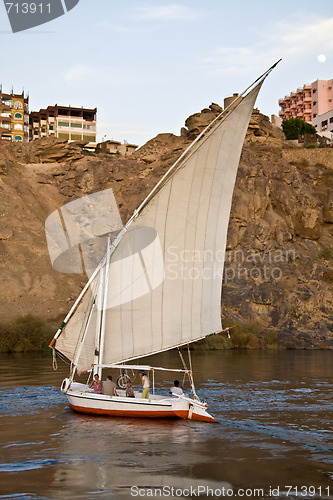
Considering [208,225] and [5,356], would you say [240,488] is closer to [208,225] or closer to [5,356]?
[208,225]

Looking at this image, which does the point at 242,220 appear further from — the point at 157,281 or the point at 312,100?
the point at 312,100

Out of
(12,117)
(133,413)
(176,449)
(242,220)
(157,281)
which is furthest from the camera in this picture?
(12,117)

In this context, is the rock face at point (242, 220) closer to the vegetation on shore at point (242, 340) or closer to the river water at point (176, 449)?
the vegetation on shore at point (242, 340)

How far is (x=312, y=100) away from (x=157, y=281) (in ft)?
392

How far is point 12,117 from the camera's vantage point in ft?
391

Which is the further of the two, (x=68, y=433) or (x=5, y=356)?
(x=5, y=356)

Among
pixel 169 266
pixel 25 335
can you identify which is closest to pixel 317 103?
pixel 25 335

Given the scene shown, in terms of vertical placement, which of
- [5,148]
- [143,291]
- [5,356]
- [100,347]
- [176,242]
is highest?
[5,148]

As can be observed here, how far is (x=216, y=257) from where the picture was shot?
25141 mm

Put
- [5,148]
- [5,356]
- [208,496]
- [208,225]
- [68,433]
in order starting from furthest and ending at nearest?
[5,148]
[5,356]
[208,225]
[68,433]
[208,496]

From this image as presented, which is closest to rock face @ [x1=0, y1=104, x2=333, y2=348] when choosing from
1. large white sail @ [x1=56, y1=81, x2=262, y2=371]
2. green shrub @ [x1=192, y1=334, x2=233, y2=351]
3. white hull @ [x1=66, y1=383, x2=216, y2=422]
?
green shrub @ [x1=192, y1=334, x2=233, y2=351]

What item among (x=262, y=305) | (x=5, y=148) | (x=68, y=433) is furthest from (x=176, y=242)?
(x=5, y=148)

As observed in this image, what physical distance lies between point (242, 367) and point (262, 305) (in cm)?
2283

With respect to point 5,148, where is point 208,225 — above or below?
below
